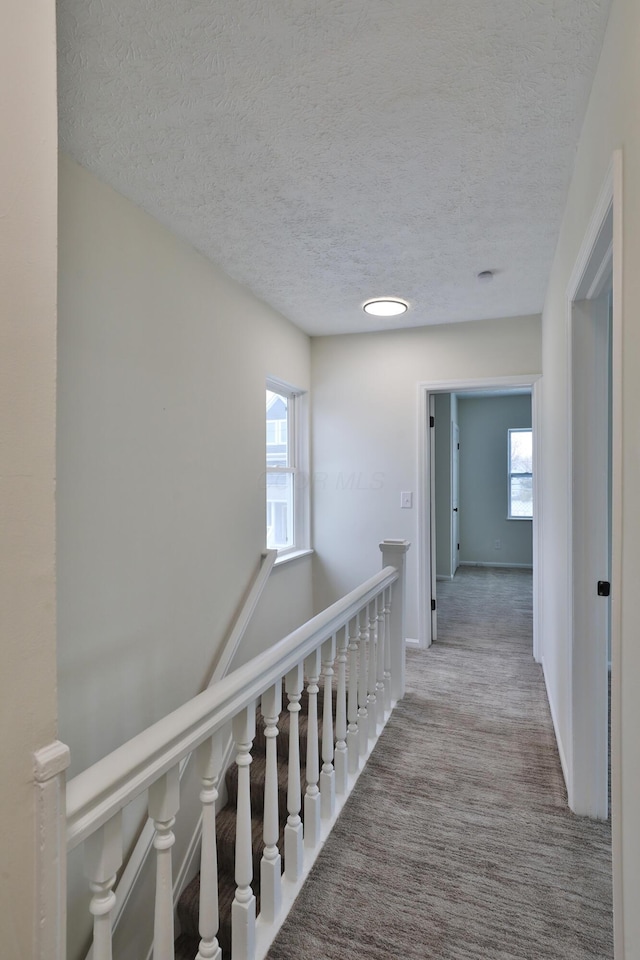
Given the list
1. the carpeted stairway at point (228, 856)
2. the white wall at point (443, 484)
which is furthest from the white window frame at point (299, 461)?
the white wall at point (443, 484)

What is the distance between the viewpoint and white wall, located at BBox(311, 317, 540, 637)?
3871 mm

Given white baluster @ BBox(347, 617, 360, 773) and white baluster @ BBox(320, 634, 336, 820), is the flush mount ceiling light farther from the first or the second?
white baluster @ BBox(320, 634, 336, 820)

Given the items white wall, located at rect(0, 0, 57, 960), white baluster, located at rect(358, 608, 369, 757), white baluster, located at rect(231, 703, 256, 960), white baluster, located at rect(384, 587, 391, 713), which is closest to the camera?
white wall, located at rect(0, 0, 57, 960)

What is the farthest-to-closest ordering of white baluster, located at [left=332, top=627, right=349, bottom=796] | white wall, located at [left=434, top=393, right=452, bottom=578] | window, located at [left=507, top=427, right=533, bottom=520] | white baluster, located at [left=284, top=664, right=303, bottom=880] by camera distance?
window, located at [left=507, top=427, right=533, bottom=520] → white wall, located at [left=434, top=393, right=452, bottom=578] → white baluster, located at [left=332, top=627, right=349, bottom=796] → white baluster, located at [left=284, top=664, right=303, bottom=880]

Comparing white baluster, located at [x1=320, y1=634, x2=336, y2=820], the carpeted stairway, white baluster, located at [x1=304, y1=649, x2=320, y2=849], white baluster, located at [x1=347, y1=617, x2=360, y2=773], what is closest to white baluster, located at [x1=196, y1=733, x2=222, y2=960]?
white baluster, located at [x1=304, y1=649, x2=320, y2=849]

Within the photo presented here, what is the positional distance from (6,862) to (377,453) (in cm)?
358

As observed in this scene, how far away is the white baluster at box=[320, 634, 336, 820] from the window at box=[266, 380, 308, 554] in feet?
6.15

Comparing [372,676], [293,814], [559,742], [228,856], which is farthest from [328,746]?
[559,742]

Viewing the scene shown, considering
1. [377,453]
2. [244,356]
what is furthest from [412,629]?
[244,356]

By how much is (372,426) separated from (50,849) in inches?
141

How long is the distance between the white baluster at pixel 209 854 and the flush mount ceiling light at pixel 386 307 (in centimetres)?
288

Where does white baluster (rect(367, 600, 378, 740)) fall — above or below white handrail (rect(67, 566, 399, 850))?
below

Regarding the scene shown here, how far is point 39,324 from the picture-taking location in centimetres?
75

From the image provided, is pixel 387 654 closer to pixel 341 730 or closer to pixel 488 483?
pixel 341 730
